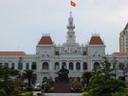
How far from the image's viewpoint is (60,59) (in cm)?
9138

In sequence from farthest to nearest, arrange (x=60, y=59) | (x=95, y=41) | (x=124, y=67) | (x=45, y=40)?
(x=45, y=40), (x=95, y=41), (x=60, y=59), (x=124, y=67)

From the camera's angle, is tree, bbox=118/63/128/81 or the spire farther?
the spire

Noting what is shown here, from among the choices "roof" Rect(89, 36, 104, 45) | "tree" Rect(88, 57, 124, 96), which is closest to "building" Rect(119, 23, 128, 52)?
"roof" Rect(89, 36, 104, 45)

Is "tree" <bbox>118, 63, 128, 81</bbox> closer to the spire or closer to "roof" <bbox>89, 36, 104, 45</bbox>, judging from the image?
"roof" <bbox>89, 36, 104, 45</bbox>

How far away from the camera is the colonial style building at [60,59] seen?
298ft

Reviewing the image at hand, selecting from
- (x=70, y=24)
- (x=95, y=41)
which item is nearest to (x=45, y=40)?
(x=70, y=24)

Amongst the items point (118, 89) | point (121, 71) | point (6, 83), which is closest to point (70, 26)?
point (121, 71)

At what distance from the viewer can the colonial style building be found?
9088 cm

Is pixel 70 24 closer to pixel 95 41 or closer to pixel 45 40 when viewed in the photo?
pixel 45 40

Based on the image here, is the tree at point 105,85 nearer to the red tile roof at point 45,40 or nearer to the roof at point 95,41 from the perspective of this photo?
the roof at point 95,41

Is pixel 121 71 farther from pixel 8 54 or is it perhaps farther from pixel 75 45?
pixel 8 54

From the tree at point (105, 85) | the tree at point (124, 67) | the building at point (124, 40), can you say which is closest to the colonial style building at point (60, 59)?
the tree at point (124, 67)

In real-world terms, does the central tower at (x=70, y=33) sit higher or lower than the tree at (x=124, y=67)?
higher

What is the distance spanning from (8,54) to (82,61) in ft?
76.0
